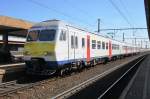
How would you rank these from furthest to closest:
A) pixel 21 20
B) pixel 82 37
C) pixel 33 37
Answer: pixel 21 20, pixel 82 37, pixel 33 37

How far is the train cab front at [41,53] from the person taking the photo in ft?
52.7

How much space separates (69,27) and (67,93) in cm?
611

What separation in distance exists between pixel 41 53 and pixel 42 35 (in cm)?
125

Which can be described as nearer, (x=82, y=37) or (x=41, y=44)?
(x=41, y=44)

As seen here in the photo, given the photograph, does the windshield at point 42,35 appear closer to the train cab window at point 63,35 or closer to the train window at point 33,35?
the train window at point 33,35

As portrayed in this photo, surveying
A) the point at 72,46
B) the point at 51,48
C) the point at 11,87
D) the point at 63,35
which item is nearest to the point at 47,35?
the point at 63,35

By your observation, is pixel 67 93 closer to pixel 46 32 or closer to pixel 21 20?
pixel 46 32

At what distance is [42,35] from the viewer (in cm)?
1703

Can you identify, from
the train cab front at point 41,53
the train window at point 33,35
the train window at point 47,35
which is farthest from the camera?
the train window at point 33,35

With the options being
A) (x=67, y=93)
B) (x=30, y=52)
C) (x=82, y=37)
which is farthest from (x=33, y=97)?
(x=82, y=37)

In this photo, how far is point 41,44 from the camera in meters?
16.5

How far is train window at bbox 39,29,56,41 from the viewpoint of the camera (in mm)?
16469

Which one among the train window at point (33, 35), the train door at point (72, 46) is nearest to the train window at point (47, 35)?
the train window at point (33, 35)

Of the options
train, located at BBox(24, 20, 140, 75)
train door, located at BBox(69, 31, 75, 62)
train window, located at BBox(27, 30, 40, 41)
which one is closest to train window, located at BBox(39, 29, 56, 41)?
train, located at BBox(24, 20, 140, 75)
